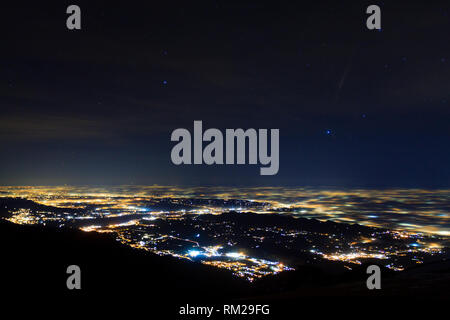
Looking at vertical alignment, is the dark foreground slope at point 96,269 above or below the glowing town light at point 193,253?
above

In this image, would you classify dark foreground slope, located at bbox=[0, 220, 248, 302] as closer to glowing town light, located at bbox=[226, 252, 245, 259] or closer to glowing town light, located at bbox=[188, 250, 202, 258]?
glowing town light, located at bbox=[226, 252, 245, 259]

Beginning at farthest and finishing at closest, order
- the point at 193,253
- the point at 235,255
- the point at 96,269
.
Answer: the point at 193,253
the point at 235,255
the point at 96,269

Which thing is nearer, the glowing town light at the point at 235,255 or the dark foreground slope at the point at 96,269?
the dark foreground slope at the point at 96,269

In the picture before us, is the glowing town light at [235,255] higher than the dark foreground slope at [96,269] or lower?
lower

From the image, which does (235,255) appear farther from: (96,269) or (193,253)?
(96,269)

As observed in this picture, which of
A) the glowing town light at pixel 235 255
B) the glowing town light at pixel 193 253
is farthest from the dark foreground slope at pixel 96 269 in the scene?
the glowing town light at pixel 193 253

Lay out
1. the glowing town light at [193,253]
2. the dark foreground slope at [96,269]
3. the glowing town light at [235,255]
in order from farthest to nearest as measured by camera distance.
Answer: the glowing town light at [193,253] < the glowing town light at [235,255] < the dark foreground slope at [96,269]

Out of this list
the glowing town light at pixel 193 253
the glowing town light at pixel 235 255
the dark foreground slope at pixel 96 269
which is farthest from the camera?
the glowing town light at pixel 193 253

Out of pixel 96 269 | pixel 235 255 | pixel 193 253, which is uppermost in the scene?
pixel 96 269

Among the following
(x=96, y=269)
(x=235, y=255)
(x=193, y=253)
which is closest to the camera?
(x=96, y=269)

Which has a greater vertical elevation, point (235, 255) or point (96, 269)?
point (96, 269)

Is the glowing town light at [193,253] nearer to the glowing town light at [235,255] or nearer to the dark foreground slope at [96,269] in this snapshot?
the glowing town light at [235,255]

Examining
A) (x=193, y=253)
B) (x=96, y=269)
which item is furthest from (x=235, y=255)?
(x=96, y=269)
